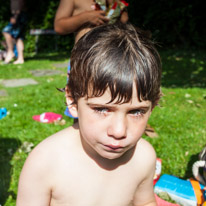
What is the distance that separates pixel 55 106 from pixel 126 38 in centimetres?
301

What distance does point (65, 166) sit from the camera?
1.72m

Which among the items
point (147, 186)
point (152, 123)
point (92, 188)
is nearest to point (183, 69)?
point (152, 123)

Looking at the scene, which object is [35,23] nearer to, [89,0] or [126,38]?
[89,0]

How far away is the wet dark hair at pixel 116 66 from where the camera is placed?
4.62 ft

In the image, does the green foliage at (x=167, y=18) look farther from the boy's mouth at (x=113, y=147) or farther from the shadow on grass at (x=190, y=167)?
the boy's mouth at (x=113, y=147)

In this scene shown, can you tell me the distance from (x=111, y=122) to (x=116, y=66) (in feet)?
0.85

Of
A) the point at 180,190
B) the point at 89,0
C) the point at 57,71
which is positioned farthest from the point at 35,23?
the point at 180,190

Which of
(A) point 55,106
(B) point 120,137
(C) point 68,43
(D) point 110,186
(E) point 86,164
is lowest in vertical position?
(C) point 68,43

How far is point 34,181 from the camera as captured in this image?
1.65m

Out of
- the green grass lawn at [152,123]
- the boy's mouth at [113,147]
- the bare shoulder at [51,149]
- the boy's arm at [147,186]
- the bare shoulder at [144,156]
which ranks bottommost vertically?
the green grass lawn at [152,123]

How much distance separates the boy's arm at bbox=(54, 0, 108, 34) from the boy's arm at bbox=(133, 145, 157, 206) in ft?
3.84

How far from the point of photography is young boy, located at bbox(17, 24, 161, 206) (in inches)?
55.9

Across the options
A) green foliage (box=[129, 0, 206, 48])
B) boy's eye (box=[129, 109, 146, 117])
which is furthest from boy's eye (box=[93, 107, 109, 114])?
green foliage (box=[129, 0, 206, 48])

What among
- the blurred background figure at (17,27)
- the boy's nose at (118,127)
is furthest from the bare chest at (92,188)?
the blurred background figure at (17,27)
